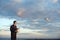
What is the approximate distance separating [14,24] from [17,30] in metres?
0.34

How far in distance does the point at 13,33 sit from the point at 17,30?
28 centimetres

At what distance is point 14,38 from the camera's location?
10805 mm

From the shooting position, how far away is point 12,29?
10781 millimetres

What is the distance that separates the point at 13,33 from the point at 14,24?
1.45 ft

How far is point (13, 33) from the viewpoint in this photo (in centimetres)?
1080

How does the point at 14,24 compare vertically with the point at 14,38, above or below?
above

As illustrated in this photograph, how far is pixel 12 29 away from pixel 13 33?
8.0 inches

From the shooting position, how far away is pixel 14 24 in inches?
424

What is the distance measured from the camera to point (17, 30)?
1069cm

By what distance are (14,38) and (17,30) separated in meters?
0.44

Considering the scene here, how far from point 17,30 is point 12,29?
0.88 feet
